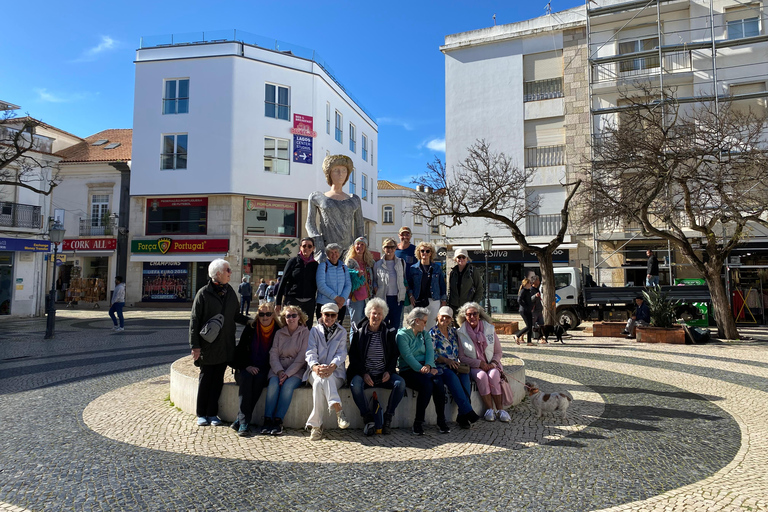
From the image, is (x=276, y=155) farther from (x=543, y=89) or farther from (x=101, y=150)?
(x=543, y=89)

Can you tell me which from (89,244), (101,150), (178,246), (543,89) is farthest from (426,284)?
(101,150)

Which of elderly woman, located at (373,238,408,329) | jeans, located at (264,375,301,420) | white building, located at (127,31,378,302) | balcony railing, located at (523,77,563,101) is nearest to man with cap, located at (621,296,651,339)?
elderly woman, located at (373,238,408,329)

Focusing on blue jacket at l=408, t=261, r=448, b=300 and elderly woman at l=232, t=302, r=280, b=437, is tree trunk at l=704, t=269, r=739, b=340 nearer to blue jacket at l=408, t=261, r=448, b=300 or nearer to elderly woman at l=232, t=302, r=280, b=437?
blue jacket at l=408, t=261, r=448, b=300

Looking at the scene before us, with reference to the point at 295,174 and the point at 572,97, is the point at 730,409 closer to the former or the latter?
the point at 572,97

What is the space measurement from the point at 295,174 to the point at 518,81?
45.7 feet

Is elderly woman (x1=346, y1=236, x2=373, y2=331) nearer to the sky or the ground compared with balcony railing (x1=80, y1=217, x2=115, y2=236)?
nearer to the ground

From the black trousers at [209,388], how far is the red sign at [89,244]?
2927 centimetres

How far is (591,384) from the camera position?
24.4 feet

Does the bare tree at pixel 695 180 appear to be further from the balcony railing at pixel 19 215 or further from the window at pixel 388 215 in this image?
the window at pixel 388 215

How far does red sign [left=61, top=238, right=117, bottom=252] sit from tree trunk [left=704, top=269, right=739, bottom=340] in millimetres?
30500

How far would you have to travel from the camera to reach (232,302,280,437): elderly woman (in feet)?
16.4

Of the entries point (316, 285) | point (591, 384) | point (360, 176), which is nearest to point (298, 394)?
point (316, 285)

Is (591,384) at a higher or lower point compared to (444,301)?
→ lower

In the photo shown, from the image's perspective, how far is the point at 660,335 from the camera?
13016 millimetres
